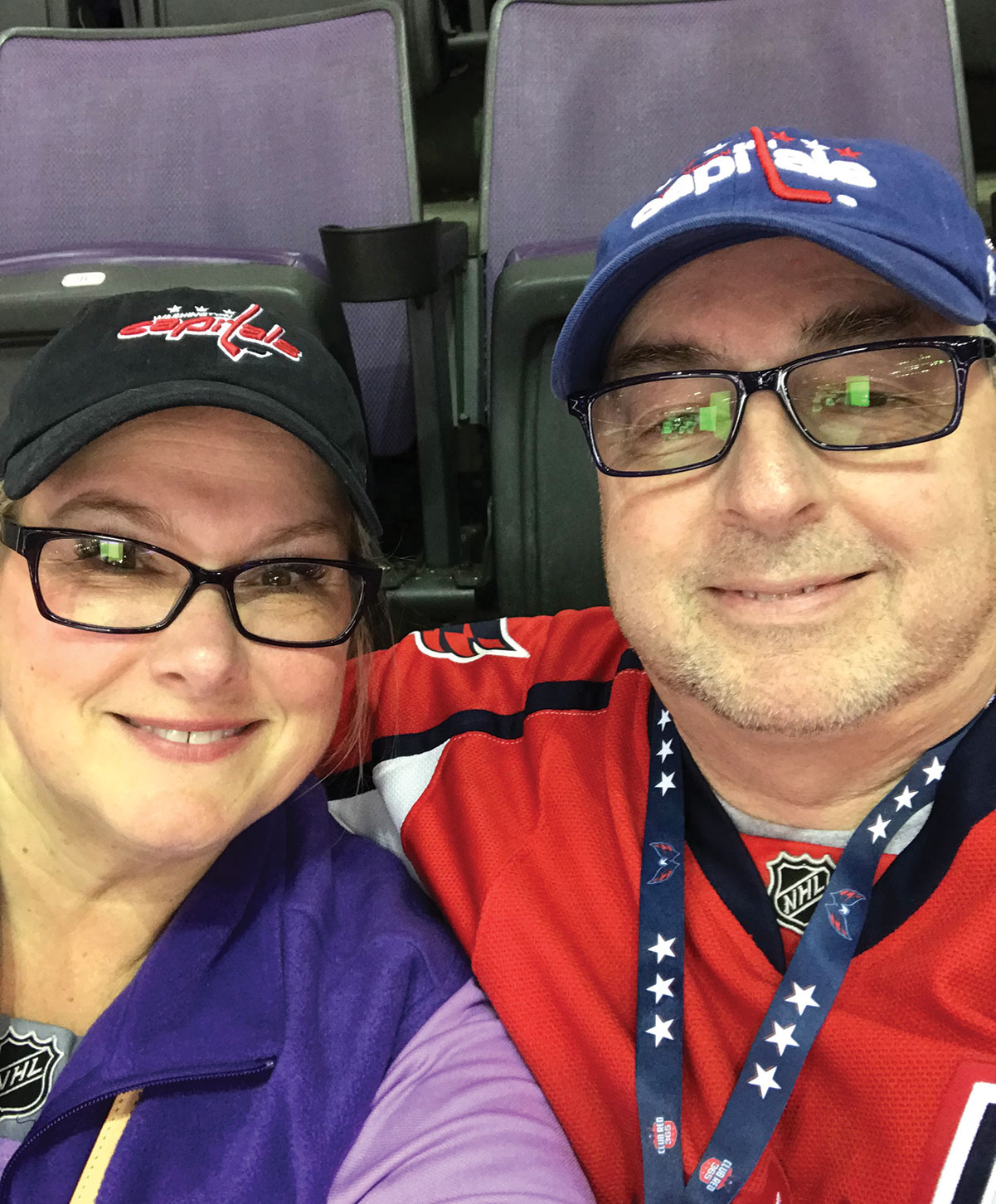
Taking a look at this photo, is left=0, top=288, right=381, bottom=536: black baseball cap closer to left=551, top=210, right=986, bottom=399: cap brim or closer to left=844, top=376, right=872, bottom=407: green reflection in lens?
left=551, top=210, right=986, bottom=399: cap brim

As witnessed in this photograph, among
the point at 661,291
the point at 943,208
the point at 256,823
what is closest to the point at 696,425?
the point at 661,291

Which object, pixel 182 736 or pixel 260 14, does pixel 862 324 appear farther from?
pixel 260 14

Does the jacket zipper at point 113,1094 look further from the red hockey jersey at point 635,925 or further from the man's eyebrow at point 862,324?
the man's eyebrow at point 862,324

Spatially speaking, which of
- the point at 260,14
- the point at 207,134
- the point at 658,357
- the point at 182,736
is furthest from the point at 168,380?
the point at 260,14

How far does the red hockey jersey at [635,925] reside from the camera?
0.76m

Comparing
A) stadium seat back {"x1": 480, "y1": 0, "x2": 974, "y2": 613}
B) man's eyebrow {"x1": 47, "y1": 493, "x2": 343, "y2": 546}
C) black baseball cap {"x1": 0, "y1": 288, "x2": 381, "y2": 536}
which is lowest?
man's eyebrow {"x1": 47, "y1": 493, "x2": 343, "y2": 546}

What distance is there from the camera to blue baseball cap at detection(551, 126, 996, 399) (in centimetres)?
82

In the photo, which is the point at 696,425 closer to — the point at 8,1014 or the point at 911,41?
the point at 8,1014

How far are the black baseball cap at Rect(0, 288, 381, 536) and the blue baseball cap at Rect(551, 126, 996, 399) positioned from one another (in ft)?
0.84

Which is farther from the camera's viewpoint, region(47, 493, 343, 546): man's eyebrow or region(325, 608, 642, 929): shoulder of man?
region(325, 608, 642, 929): shoulder of man

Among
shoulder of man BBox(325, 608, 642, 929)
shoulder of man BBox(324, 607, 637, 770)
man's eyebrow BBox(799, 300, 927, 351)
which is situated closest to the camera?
man's eyebrow BBox(799, 300, 927, 351)

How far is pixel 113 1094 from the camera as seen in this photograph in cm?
77

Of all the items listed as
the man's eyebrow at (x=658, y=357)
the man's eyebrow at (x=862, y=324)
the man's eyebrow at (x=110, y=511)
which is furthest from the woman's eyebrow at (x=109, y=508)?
the man's eyebrow at (x=862, y=324)

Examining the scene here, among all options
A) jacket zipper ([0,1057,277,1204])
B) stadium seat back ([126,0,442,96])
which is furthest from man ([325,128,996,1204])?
stadium seat back ([126,0,442,96])
